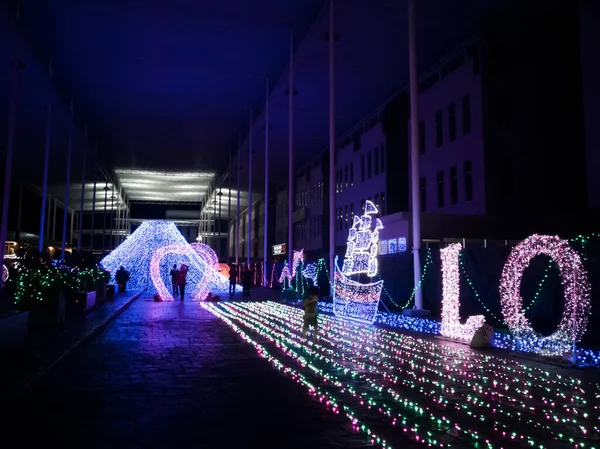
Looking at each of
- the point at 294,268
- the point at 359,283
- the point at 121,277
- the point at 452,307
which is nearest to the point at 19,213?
the point at 121,277

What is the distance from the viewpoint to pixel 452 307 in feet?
41.7

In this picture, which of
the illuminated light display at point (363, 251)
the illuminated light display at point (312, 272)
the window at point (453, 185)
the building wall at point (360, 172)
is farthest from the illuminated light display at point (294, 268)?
the building wall at point (360, 172)

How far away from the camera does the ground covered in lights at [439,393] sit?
5.01 meters

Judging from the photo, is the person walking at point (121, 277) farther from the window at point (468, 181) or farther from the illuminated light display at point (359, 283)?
the window at point (468, 181)

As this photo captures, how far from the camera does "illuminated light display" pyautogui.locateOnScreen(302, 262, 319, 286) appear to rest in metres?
25.9

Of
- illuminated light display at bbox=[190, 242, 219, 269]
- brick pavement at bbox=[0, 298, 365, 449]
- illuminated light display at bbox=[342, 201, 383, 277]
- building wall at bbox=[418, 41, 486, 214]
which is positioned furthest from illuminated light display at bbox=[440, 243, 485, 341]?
illuminated light display at bbox=[190, 242, 219, 269]

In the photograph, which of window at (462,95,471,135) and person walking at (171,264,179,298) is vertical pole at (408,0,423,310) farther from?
person walking at (171,264,179,298)

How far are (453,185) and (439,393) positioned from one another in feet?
75.9

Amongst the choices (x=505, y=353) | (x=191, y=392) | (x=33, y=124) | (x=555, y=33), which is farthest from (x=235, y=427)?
(x=33, y=124)

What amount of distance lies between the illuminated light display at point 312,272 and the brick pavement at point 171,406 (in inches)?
631

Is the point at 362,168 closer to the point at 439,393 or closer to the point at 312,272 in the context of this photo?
the point at 312,272

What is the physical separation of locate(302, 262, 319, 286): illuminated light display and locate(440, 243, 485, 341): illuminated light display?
12.7 metres

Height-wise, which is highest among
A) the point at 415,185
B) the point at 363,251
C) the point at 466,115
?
the point at 466,115

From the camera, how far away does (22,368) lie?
752cm
